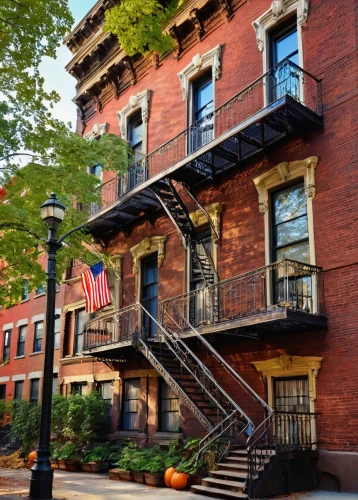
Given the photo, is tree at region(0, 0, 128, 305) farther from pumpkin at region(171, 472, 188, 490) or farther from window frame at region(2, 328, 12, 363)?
window frame at region(2, 328, 12, 363)

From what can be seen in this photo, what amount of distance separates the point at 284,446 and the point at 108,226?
11.0 meters

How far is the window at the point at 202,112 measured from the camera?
16.2m

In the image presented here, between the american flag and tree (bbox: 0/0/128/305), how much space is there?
42.8 inches

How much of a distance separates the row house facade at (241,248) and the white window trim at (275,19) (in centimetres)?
5

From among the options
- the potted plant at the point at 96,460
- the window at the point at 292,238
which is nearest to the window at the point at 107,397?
the potted plant at the point at 96,460

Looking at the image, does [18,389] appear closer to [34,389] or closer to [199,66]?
[34,389]

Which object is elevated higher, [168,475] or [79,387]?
[79,387]

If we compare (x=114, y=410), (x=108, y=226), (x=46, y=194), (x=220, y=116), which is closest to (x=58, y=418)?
(x=114, y=410)

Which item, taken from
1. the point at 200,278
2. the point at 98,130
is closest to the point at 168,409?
the point at 200,278

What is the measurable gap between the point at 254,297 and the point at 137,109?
9980 millimetres

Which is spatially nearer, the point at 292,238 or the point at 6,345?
the point at 292,238

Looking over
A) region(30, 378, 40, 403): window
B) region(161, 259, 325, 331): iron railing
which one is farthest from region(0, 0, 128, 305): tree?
region(30, 378, 40, 403): window

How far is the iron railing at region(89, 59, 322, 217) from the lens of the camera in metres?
13.3

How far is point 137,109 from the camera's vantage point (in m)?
20.0
